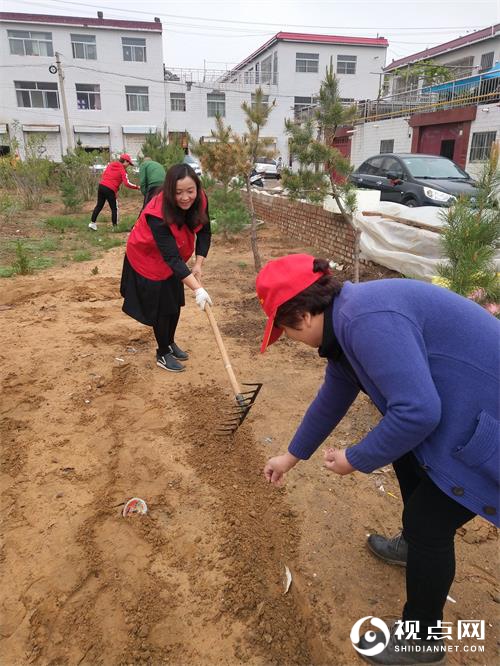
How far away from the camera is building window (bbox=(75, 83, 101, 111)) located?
93.1 ft

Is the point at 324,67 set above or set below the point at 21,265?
above

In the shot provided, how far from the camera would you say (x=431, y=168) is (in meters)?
7.83

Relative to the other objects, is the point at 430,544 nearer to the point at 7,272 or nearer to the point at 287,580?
the point at 287,580

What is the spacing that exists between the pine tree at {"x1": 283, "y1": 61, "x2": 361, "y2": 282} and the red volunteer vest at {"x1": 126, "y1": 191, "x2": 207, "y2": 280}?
1815mm

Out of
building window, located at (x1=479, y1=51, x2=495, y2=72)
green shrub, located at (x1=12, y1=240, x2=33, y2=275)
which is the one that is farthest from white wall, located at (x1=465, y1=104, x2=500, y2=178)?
building window, located at (x1=479, y1=51, x2=495, y2=72)

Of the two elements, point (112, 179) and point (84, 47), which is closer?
point (112, 179)

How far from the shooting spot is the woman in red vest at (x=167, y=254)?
9.80ft

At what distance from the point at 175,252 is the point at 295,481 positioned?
1.59 meters

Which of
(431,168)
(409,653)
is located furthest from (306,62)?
(409,653)

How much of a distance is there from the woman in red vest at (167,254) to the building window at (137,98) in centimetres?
2924

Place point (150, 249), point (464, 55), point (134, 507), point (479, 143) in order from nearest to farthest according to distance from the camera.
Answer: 1. point (134, 507)
2. point (150, 249)
3. point (479, 143)
4. point (464, 55)

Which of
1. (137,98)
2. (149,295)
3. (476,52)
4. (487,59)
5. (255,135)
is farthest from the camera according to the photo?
(137,98)

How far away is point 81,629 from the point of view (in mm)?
1673

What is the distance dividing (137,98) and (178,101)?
244 centimetres
